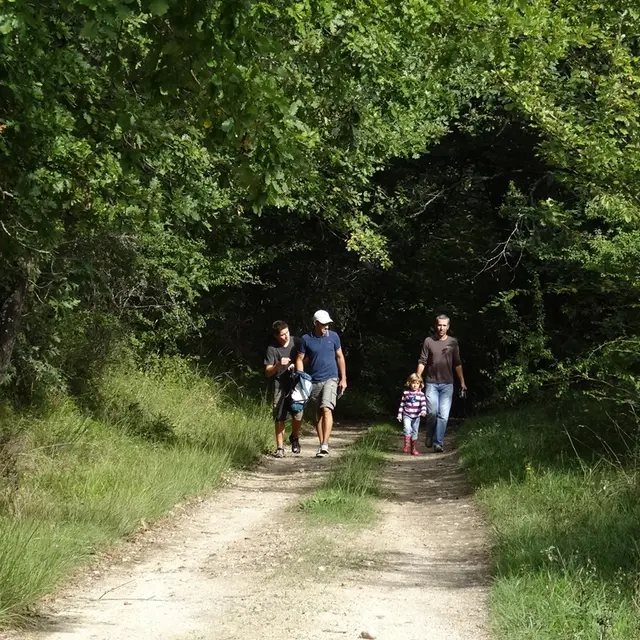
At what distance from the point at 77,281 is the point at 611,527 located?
24.0 ft

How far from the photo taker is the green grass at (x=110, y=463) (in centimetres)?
610

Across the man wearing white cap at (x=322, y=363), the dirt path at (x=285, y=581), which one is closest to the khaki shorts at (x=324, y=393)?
the man wearing white cap at (x=322, y=363)

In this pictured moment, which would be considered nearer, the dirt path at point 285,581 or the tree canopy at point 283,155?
the dirt path at point 285,581

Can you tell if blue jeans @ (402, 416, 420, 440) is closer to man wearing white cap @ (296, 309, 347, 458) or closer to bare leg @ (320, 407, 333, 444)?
bare leg @ (320, 407, 333, 444)

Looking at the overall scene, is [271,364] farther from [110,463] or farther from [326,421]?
[110,463]

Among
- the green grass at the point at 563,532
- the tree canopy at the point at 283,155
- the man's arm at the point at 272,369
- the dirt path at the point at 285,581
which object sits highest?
the tree canopy at the point at 283,155

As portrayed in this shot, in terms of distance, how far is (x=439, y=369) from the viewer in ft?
45.8

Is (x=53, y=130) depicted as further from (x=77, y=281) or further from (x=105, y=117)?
(x=77, y=281)

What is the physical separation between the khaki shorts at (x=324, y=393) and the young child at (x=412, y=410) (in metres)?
1.94

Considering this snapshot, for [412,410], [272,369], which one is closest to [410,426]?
[412,410]

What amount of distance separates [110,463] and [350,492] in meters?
2.40

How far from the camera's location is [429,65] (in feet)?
38.4

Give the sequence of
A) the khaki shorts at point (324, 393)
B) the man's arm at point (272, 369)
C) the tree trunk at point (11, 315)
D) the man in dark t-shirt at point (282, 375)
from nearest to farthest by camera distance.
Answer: the tree trunk at point (11, 315) < the khaki shorts at point (324, 393) < the man in dark t-shirt at point (282, 375) < the man's arm at point (272, 369)

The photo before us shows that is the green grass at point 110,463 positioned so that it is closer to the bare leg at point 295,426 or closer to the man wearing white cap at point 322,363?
the bare leg at point 295,426
